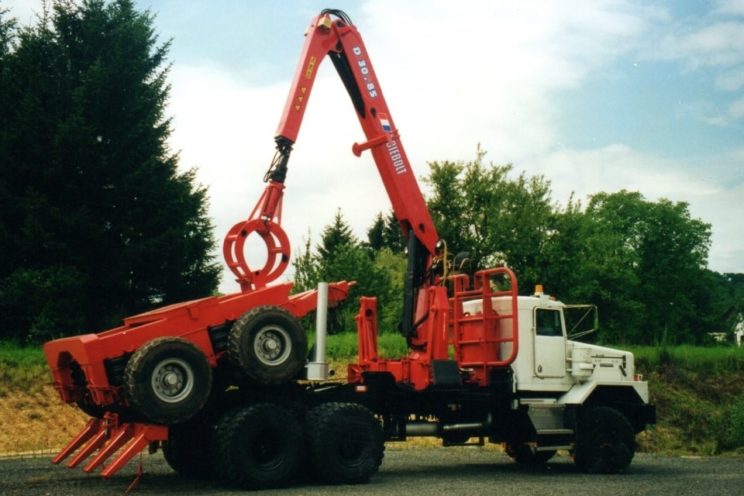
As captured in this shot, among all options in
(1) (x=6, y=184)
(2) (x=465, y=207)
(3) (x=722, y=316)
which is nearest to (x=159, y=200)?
(1) (x=6, y=184)

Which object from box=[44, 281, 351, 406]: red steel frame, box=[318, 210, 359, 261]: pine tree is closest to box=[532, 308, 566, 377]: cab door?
box=[44, 281, 351, 406]: red steel frame

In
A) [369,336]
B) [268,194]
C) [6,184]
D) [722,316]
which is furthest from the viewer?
[722,316]

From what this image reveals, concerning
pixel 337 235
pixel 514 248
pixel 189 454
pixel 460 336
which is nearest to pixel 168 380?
pixel 189 454

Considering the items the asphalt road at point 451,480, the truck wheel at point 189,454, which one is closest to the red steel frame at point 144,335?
the asphalt road at point 451,480

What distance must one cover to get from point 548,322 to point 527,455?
2.97 metres

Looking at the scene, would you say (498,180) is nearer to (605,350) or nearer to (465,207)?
(465,207)

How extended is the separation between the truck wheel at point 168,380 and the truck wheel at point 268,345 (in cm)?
53

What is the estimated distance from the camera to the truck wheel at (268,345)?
12.3 m

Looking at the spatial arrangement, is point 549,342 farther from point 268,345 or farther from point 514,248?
point 514,248

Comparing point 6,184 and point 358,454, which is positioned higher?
point 6,184

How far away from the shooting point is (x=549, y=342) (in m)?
15.4

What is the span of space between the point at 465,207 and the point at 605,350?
17.9 meters

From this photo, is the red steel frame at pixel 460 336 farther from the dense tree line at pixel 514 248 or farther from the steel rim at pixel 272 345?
the dense tree line at pixel 514 248

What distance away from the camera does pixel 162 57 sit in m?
28.2
